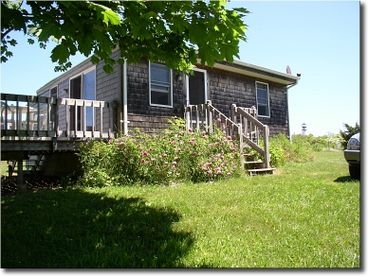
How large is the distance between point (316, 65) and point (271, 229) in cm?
199

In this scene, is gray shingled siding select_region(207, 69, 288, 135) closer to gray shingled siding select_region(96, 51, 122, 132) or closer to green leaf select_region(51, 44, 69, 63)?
gray shingled siding select_region(96, 51, 122, 132)

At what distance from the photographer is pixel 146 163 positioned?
25.8 ft

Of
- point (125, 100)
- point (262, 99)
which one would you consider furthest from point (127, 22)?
point (262, 99)

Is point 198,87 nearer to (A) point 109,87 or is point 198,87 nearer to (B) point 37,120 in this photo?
(A) point 109,87

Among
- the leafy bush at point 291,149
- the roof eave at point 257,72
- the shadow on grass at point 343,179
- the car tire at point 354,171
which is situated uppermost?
the roof eave at point 257,72

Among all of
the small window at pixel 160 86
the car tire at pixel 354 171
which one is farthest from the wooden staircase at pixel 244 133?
the car tire at pixel 354 171

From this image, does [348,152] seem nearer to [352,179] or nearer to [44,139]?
[352,179]

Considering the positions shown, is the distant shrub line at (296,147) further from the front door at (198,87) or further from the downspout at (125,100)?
the downspout at (125,100)

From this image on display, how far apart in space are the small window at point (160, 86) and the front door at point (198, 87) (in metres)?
1.29

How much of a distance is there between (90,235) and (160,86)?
755cm

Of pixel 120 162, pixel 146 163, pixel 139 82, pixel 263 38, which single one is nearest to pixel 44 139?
pixel 120 162

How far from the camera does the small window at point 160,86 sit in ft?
36.6

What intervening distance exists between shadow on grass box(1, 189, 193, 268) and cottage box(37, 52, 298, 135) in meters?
3.49

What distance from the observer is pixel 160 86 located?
11328mm
